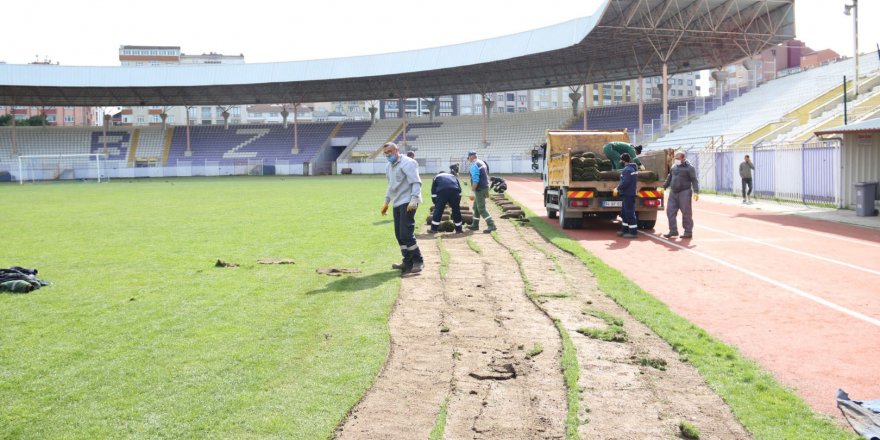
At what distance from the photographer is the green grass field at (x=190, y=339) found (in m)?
4.18

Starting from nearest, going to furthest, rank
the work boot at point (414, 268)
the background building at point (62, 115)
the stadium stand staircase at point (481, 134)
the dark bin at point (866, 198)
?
the work boot at point (414, 268), the dark bin at point (866, 198), the stadium stand staircase at point (481, 134), the background building at point (62, 115)

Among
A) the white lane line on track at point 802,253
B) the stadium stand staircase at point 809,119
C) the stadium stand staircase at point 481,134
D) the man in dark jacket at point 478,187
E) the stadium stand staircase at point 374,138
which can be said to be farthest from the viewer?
the stadium stand staircase at point 374,138

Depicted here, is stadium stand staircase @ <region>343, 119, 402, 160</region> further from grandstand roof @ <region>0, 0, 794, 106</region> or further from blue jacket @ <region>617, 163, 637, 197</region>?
blue jacket @ <region>617, 163, 637, 197</region>

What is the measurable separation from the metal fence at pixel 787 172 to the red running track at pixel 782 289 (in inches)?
237

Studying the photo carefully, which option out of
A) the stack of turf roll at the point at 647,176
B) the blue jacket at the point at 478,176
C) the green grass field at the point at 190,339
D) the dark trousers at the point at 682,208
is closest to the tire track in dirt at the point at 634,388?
the green grass field at the point at 190,339

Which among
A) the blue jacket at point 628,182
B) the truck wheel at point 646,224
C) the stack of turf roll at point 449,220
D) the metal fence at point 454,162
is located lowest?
the truck wheel at point 646,224

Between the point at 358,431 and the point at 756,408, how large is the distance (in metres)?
2.58

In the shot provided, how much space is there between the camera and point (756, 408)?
14.5 ft

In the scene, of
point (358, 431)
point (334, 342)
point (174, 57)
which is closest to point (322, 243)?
point (334, 342)

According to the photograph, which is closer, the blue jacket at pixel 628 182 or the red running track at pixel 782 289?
the red running track at pixel 782 289

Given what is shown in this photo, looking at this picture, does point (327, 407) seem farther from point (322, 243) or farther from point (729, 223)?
point (729, 223)

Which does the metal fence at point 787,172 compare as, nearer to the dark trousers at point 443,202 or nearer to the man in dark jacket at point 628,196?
the man in dark jacket at point 628,196

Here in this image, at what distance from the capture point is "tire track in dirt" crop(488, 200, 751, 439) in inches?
163

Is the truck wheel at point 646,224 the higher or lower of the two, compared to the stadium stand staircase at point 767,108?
lower
